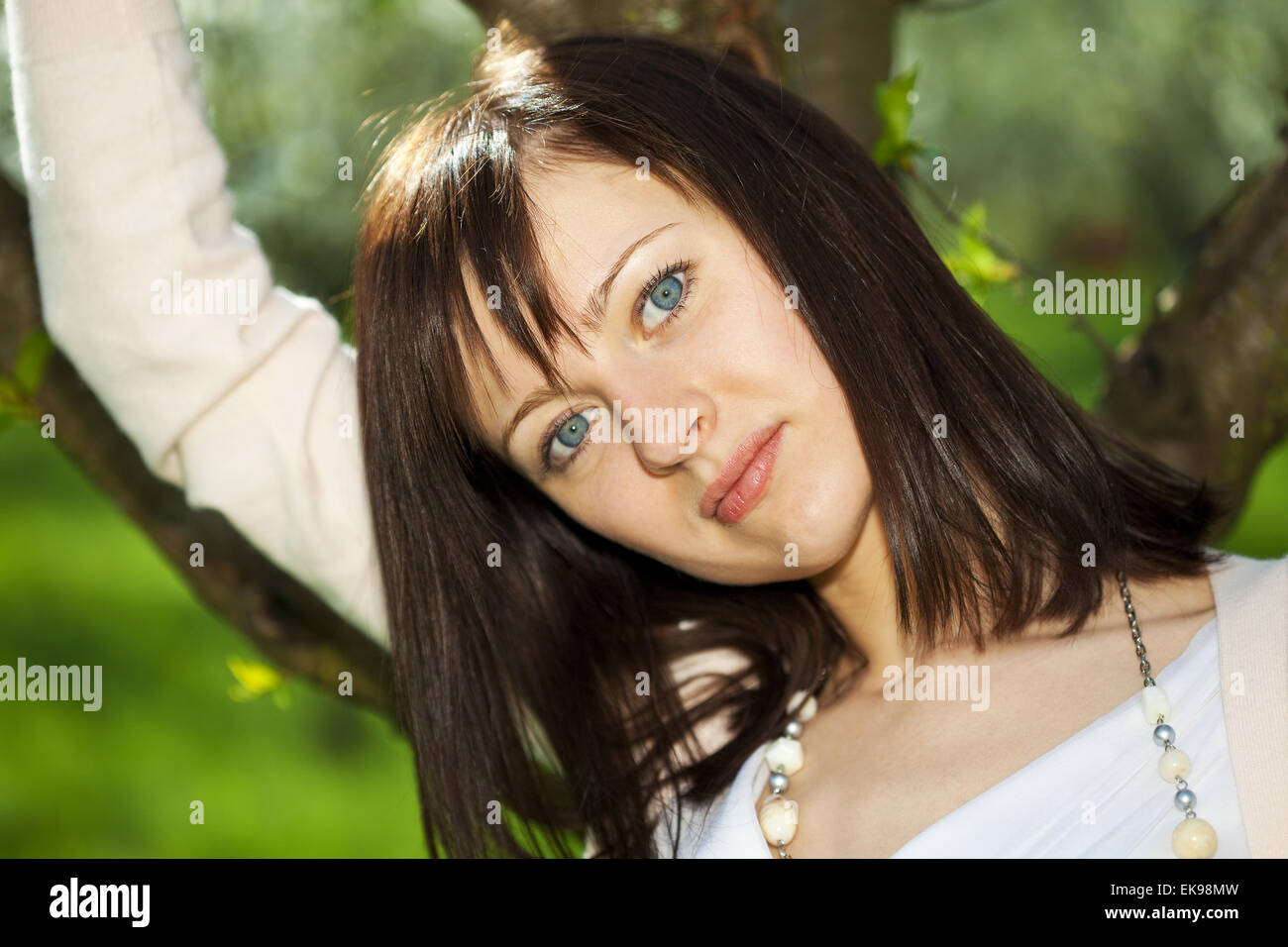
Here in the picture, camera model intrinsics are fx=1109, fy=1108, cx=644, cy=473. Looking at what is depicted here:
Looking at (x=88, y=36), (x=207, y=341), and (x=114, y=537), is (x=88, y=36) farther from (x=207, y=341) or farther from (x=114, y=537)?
(x=114, y=537)

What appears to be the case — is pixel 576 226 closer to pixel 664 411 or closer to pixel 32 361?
pixel 664 411

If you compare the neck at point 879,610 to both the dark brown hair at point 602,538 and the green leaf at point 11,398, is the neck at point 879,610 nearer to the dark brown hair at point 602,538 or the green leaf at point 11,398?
the dark brown hair at point 602,538

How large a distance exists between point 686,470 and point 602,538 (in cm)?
48

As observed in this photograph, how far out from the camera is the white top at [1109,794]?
4.31ft

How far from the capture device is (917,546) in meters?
1.45

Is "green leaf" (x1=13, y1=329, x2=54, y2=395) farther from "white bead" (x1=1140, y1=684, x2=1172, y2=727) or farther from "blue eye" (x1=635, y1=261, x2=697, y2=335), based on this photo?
"white bead" (x1=1140, y1=684, x2=1172, y2=727)

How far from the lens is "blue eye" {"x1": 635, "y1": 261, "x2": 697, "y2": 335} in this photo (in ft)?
4.43

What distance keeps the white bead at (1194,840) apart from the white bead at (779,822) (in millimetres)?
485

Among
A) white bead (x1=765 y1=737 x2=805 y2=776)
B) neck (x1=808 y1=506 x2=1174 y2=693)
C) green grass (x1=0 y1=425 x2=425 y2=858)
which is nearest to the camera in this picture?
neck (x1=808 y1=506 x2=1174 y2=693)

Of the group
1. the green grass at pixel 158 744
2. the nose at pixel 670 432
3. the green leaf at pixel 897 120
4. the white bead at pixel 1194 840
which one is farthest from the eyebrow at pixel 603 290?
the green grass at pixel 158 744

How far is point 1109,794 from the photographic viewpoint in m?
1.34

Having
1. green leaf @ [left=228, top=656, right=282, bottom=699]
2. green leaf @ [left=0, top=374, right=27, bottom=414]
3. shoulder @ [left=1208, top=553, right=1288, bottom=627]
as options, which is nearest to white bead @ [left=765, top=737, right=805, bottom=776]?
shoulder @ [left=1208, top=553, right=1288, bottom=627]
